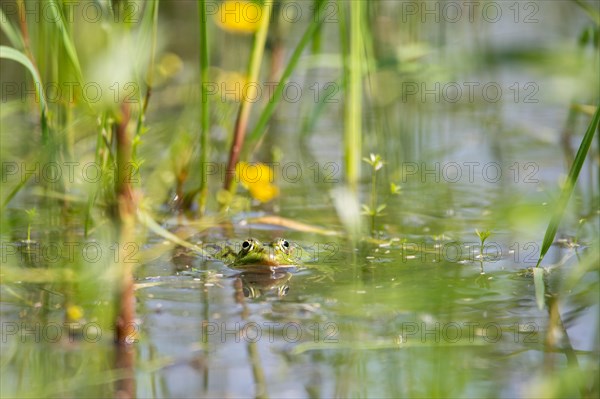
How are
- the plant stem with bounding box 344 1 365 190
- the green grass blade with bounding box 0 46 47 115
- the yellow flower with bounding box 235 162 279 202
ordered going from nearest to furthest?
1. the green grass blade with bounding box 0 46 47 115
2. the plant stem with bounding box 344 1 365 190
3. the yellow flower with bounding box 235 162 279 202

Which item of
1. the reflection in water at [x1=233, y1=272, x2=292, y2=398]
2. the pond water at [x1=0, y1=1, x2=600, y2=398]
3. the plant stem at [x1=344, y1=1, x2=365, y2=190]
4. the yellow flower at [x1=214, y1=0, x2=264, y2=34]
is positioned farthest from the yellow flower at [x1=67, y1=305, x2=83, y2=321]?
the yellow flower at [x1=214, y1=0, x2=264, y2=34]

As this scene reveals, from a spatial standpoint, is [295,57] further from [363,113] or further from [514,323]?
[363,113]

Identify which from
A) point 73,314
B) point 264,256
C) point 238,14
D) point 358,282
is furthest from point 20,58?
point 238,14

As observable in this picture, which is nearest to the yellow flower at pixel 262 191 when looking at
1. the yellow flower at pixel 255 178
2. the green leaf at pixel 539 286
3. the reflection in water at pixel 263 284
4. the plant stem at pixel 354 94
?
the yellow flower at pixel 255 178

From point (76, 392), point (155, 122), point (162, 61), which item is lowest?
point (76, 392)

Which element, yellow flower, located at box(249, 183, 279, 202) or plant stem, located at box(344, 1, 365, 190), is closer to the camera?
plant stem, located at box(344, 1, 365, 190)

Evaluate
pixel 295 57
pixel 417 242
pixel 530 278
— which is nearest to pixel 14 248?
pixel 295 57

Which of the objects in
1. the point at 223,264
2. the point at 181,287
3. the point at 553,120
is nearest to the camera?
the point at 181,287

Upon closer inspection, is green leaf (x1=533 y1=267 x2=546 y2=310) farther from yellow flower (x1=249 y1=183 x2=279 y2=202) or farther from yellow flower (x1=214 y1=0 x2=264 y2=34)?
yellow flower (x1=214 y1=0 x2=264 y2=34)
